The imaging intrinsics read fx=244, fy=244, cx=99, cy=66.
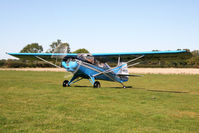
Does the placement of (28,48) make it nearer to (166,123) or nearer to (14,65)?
(14,65)

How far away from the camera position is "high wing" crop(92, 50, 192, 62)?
16.0 meters

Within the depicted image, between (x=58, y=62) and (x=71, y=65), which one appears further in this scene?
(x=58, y=62)

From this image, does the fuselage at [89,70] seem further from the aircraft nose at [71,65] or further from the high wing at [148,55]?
the high wing at [148,55]

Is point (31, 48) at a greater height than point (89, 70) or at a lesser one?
greater

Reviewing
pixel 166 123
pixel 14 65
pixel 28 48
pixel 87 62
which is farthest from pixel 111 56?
pixel 28 48

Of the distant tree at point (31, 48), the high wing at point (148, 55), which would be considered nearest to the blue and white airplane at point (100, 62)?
the high wing at point (148, 55)

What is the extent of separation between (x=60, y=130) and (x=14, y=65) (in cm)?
7250

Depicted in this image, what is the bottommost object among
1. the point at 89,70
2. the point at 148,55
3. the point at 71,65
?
the point at 89,70

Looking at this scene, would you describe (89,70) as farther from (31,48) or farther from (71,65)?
(31,48)

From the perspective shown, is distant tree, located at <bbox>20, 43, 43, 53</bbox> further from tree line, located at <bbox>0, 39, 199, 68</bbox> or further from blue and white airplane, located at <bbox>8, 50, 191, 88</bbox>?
blue and white airplane, located at <bbox>8, 50, 191, 88</bbox>

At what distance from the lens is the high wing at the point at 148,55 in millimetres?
15959

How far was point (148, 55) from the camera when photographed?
17.3m

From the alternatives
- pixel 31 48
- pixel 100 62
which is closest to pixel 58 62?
pixel 100 62

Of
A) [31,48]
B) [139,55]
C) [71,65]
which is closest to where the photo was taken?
[71,65]
